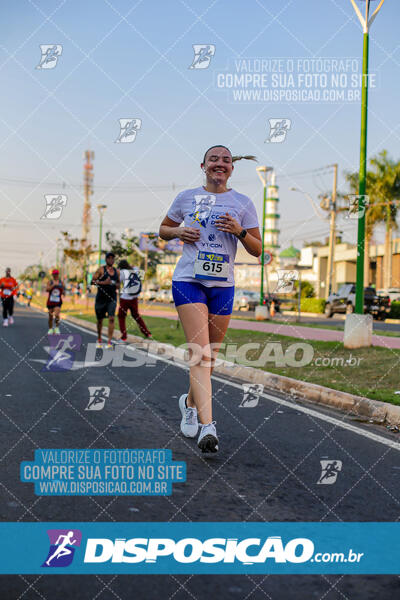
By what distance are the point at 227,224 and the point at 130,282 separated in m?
9.97

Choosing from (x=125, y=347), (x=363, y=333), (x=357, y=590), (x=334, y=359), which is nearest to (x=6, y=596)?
(x=357, y=590)

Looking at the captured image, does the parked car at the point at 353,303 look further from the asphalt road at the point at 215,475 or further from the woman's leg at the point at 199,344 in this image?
the woman's leg at the point at 199,344

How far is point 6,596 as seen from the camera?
2506 mm

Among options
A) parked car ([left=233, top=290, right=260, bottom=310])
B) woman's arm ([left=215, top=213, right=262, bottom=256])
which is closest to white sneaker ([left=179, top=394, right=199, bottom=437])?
woman's arm ([left=215, top=213, right=262, bottom=256])

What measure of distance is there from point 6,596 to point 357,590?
4.53 ft

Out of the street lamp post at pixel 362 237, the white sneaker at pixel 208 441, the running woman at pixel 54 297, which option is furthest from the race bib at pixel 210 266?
the running woman at pixel 54 297

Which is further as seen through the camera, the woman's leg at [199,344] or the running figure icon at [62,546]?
the woman's leg at [199,344]

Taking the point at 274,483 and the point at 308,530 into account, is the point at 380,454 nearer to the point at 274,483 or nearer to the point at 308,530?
the point at 274,483

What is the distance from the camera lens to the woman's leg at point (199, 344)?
460 centimetres

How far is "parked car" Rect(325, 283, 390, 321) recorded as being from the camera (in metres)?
33.2

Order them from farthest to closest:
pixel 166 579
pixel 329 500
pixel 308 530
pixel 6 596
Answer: pixel 329 500 < pixel 308 530 < pixel 166 579 < pixel 6 596

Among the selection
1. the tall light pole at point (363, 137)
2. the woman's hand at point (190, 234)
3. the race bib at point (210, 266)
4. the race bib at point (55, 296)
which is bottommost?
the race bib at point (55, 296)

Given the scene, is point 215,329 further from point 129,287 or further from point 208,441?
point 129,287

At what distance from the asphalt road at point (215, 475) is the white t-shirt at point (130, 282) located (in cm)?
655
